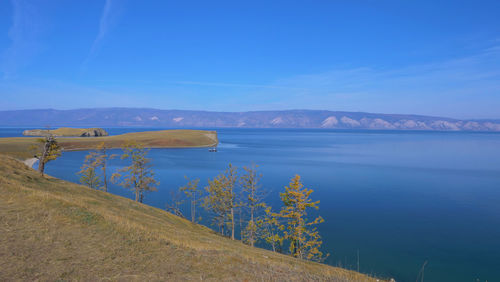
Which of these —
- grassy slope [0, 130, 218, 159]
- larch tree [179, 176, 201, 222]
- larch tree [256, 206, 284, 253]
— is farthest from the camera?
grassy slope [0, 130, 218, 159]

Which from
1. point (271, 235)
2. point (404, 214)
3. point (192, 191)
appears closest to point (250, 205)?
point (271, 235)

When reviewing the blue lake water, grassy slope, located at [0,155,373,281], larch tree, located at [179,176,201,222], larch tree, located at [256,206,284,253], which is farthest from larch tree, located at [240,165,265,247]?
grassy slope, located at [0,155,373,281]

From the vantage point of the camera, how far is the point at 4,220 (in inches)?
590

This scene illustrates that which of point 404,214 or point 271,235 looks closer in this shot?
point 271,235

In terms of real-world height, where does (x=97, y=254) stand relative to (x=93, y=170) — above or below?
above

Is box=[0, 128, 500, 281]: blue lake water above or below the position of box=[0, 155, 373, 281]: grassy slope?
below

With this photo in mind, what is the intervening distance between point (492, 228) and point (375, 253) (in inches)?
814

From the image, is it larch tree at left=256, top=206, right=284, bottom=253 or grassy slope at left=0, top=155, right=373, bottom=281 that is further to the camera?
larch tree at left=256, top=206, right=284, bottom=253

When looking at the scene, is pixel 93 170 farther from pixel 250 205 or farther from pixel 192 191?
pixel 250 205

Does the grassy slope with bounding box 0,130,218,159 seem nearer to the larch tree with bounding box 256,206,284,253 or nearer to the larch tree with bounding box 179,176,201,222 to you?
the larch tree with bounding box 179,176,201,222

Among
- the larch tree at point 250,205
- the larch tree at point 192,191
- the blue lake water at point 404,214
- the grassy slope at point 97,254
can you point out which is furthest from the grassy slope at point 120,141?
the grassy slope at point 97,254

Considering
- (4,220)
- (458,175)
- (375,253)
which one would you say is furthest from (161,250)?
(458,175)

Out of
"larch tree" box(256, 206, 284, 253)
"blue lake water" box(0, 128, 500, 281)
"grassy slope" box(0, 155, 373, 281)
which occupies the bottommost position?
"blue lake water" box(0, 128, 500, 281)

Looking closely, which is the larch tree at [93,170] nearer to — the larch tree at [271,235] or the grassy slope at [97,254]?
the larch tree at [271,235]
